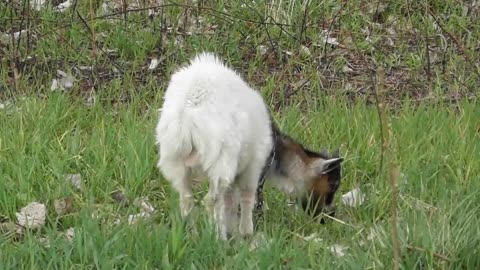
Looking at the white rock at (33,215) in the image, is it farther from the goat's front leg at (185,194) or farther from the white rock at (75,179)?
the goat's front leg at (185,194)

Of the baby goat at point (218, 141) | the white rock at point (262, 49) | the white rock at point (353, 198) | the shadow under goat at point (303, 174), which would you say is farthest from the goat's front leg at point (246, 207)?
the white rock at point (262, 49)

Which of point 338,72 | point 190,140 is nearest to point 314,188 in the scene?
point 190,140

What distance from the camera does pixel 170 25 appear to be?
8500 millimetres

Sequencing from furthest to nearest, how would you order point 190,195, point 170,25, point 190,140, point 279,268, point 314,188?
point 170,25
point 314,188
point 190,195
point 190,140
point 279,268

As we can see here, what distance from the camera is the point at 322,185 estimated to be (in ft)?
17.7

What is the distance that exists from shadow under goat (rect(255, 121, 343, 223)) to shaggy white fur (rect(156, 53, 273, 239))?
0.26 metres

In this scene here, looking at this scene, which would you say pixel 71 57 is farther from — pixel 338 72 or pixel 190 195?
pixel 190 195

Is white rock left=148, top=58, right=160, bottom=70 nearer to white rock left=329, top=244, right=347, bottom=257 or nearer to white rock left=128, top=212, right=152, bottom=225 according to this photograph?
white rock left=128, top=212, right=152, bottom=225

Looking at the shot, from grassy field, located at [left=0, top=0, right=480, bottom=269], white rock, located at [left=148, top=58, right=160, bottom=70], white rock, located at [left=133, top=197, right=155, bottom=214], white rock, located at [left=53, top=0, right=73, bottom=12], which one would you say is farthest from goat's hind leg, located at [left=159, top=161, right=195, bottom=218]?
white rock, located at [left=53, top=0, right=73, bottom=12]

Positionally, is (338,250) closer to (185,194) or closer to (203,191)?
(185,194)

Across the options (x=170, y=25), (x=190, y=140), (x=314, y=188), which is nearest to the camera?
(x=190, y=140)

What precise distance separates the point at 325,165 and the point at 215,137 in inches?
39.0

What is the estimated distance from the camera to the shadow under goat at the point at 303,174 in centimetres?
532

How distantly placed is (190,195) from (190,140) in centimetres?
43
